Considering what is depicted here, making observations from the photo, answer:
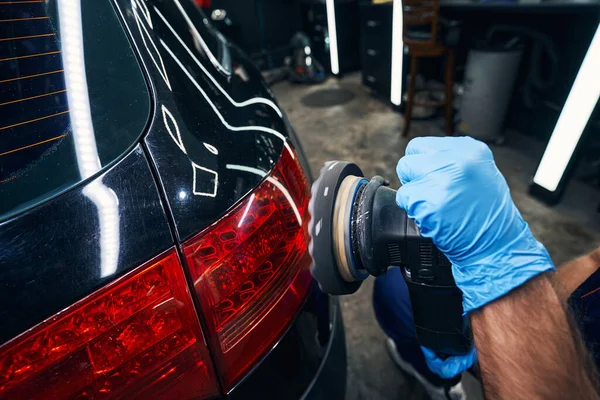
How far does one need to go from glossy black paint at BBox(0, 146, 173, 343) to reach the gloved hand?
46cm

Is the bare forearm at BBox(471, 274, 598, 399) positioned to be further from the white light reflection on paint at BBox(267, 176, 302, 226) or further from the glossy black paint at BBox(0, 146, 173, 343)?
the glossy black paint at BBox(0, 146, 173, 343)

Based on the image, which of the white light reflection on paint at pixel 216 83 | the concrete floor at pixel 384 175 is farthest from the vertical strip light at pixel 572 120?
the white light reflection on paint at pixel 216 83

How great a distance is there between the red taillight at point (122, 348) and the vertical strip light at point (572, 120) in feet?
8.23

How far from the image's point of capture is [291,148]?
2.86 ft

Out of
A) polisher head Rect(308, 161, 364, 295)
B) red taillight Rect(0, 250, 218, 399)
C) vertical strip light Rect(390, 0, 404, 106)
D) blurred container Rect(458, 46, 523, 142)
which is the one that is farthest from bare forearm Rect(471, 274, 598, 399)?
vertical strip light Rect(390, 0, 404, 106)

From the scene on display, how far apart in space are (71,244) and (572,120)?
2.68 metres

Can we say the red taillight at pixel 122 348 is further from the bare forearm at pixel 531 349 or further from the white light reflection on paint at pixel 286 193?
the bare forearm at pixel 531 349

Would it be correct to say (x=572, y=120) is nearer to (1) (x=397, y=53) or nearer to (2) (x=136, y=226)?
(1) (x=397, y=53)

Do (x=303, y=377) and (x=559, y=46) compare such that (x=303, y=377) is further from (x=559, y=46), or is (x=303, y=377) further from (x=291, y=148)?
(x=559, y=46)

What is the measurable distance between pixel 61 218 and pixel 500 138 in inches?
144

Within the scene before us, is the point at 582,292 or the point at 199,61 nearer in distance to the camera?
the point at 582,292

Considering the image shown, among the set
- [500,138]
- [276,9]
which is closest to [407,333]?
[500,138]

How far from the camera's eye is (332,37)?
18.4 ft

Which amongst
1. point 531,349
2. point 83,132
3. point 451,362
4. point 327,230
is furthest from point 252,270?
point 451,362
